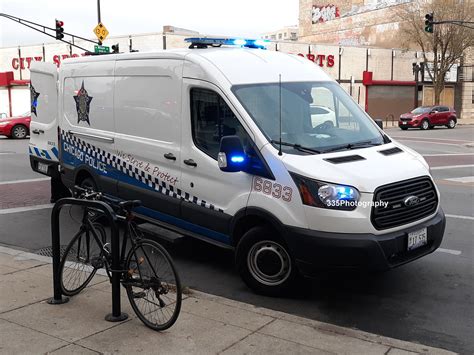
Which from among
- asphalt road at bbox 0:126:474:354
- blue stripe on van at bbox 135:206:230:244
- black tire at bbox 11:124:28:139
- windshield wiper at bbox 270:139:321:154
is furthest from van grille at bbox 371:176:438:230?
black tire at bbox 11:124:28:139

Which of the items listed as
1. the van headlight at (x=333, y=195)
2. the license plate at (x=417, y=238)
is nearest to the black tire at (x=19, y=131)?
the van headlight at (x=333, y=195)

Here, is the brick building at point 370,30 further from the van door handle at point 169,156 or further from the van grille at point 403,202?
the van grille at point 403,202

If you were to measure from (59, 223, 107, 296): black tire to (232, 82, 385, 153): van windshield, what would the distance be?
190cm

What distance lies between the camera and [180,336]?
13.7ft

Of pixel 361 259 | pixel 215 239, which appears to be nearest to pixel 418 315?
pixel 361 259

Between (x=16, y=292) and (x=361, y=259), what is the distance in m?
3.20

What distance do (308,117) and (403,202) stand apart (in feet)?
4.37

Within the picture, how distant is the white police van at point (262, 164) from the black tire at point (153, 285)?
122 cm

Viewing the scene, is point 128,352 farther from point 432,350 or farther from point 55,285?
point 432,350

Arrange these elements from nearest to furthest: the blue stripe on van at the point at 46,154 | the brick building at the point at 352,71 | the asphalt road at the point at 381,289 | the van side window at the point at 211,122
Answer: the asphalt road at the point at 381,289 < the van side window at the point at 211,122 < the blue stripe on van at the point at 46,154 < the brick building at the point at 352,71

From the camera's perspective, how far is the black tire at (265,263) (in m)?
5.13

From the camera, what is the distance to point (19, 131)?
2477 cm

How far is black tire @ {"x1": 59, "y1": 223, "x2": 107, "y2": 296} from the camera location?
4965 millimetres

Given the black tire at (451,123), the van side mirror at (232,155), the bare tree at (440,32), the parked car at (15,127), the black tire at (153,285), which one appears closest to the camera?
the black tire at (153,285)
